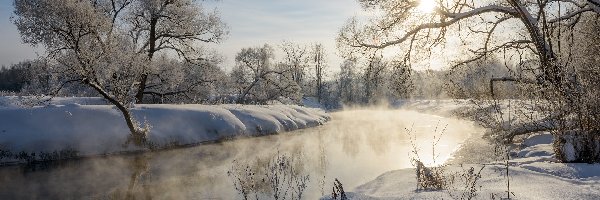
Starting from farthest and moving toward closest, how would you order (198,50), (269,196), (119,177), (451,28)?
1. (198,50)
2. (451,28)
3. (119,177)
4. (269,196)

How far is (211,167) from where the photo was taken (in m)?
13.9

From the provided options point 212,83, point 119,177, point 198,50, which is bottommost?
point 119,177

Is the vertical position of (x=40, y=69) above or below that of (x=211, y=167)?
above

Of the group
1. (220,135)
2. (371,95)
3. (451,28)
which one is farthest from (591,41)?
(371,95)

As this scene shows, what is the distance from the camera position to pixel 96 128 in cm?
1652

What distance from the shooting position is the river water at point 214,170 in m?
10.2

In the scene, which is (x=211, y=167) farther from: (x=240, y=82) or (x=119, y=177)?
(x=240, y=82)

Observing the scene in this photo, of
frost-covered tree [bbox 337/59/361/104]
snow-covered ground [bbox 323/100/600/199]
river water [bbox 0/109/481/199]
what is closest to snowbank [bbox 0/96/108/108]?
river water [bbox 0/109/481/199]

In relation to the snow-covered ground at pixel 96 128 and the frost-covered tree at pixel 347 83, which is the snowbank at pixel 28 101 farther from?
the frost-covered tree at pixel 347 83

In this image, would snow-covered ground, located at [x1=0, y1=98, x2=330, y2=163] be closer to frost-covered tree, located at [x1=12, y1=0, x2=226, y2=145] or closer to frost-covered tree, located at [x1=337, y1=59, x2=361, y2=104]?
frost-covered tree, located at [x1=12, y1=0, x2=226, y2=145]

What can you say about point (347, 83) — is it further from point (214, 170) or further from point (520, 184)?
point (520, 184)

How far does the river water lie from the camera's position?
10156 mm

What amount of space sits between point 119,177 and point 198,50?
15.8 meters

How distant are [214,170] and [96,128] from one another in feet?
19.3
